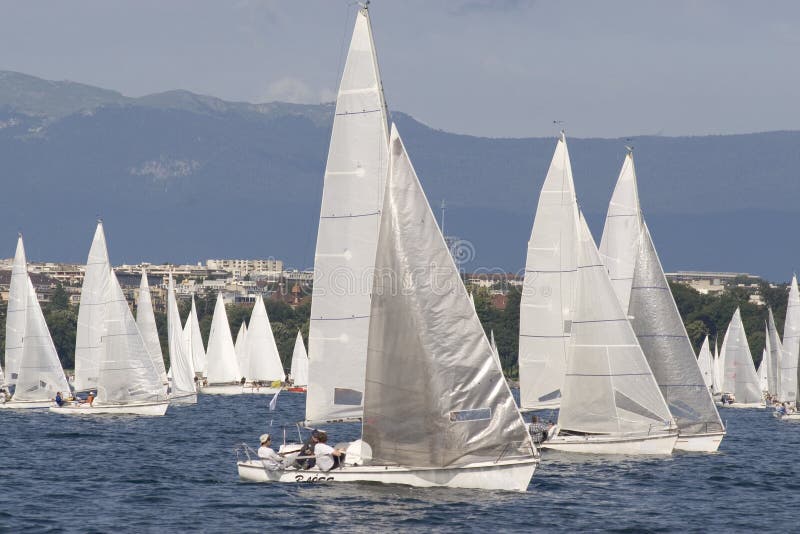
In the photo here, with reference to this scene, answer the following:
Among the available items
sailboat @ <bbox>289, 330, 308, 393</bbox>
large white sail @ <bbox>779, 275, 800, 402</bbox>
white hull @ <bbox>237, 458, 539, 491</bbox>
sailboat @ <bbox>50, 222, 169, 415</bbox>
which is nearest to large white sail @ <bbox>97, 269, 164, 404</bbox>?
sailboat @ <bbox>50, 222, 169, 415</bbox>

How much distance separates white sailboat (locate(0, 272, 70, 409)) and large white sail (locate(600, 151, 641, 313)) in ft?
89.8

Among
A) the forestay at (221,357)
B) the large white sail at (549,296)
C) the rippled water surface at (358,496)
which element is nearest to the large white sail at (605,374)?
the rippled water surface at (358,496)

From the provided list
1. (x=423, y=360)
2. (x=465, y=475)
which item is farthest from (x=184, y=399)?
(x=465, y=475)

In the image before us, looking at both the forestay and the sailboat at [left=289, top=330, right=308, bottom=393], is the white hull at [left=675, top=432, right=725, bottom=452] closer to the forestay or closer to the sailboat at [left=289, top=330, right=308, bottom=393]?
the forestay

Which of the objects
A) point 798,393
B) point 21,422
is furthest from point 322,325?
point 798,393

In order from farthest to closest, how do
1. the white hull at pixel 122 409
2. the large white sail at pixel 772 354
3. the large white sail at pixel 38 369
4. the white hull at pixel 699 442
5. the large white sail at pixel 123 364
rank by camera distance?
the large white sail at pixel 772 354
the large white sail at pixel 38 369
the white hull at pixel 122 409
the large white sail at pixel 123 364
the white hull at pixel 699 442

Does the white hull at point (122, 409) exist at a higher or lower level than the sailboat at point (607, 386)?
lower

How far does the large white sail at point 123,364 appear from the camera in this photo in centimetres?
5922

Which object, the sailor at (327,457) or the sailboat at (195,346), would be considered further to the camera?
the sailboat at (195,346)

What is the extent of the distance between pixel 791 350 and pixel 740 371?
16.6 meters

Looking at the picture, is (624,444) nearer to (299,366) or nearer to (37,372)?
(37,372)

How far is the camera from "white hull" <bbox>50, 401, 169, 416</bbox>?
195ft

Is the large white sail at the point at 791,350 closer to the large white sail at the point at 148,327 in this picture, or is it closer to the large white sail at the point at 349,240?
the large white sail at the point at 148,327

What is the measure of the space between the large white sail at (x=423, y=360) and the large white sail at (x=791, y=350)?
4291 cm
